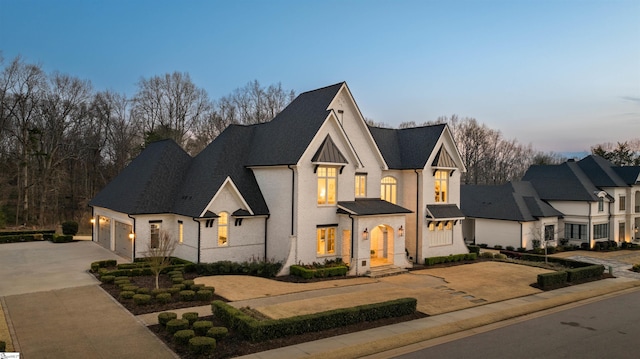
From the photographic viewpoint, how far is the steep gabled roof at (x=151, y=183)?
25.1 m

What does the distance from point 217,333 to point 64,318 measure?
598 cm

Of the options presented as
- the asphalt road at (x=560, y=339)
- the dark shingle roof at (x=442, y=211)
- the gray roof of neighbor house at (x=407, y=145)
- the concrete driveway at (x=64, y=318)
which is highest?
the gray roof of neighbor house at (x=407, y=145)

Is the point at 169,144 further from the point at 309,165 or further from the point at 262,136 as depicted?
the point at 309,165

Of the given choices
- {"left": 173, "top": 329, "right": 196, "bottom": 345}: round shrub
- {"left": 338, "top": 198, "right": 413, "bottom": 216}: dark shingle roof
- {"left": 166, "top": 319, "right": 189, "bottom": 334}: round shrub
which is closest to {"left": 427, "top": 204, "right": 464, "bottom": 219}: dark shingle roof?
{"left": 338, "top": 198, "right": 413, "bottom": 216}: dark shingle roof

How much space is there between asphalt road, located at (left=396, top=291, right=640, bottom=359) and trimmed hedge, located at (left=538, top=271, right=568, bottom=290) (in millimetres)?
3898

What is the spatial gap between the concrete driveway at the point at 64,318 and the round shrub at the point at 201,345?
655 millimetres

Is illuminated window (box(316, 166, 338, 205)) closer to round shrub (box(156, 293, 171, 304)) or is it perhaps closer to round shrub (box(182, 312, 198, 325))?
round shrub (box(156, 293, 171, 304))

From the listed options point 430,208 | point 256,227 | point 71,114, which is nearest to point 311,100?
point 256,227

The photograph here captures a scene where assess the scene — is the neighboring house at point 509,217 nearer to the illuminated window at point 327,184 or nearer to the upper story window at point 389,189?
the upper story window at point 389,189

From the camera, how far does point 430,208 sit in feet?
95.6

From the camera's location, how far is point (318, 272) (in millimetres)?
22094

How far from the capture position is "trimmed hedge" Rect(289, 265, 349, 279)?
71.6 feet

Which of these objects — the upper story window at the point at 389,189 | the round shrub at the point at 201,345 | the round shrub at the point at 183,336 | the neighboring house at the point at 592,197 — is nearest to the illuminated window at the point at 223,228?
the upper story window at the point at 389,189

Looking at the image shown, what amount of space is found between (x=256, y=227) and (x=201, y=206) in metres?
3.59
